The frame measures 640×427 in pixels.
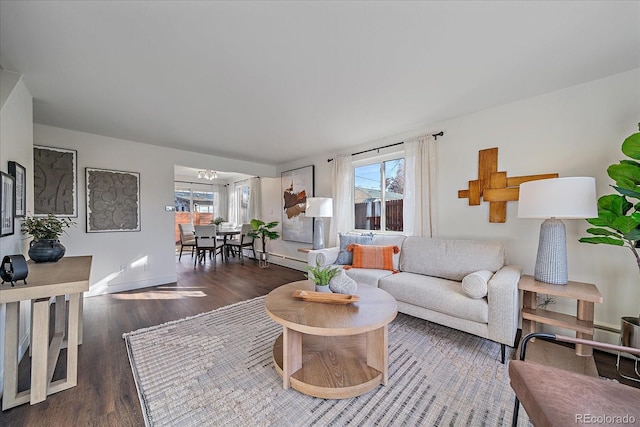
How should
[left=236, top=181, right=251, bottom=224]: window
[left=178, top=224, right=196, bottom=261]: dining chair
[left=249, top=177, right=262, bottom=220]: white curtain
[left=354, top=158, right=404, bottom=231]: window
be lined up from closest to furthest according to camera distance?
[left=354, top=158, right=404, bottom=231]: window
[left=178, top=224, right=196, bottom=261]: dining chair
[left=249, top=177, right=262, bottom=220]: white curtain
[left=236, top=181, right=251, bottom=224]: window

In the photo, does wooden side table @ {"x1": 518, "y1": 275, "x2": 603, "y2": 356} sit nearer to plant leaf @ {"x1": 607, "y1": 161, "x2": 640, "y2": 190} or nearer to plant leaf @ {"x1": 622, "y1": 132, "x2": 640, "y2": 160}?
plant leaf @ {"x1": 607, "y1": 161, "x2": 640, "y2": 190}

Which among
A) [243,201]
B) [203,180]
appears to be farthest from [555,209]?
[203,180]

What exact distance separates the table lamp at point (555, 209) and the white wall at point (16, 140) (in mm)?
3997

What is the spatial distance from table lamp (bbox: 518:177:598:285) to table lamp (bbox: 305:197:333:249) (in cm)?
254

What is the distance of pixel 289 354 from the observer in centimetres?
157

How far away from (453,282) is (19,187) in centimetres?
406

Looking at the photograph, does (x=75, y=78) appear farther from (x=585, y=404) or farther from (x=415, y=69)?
(x=585, y=404)

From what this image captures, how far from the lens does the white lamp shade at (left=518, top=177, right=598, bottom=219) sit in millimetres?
1765

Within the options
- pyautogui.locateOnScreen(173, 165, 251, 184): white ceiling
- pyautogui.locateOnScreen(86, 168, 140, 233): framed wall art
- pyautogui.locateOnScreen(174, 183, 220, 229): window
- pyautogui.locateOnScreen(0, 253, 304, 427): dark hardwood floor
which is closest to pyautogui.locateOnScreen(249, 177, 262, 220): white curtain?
pyautogui.locateOnScreen(173, 165, 251, 184): white ceiling

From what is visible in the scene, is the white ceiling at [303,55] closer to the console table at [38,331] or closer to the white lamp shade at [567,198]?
the white lamp shade at [567,198]

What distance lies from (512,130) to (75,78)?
418 cm

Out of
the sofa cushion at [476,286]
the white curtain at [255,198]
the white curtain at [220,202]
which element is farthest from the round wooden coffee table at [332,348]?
the white curtain at [220,202]

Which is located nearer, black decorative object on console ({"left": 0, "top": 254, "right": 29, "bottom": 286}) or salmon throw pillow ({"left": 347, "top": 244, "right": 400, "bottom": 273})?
black decorative object on console ({"left": 0, "top": 254, "right": 29, "bottom": 286})

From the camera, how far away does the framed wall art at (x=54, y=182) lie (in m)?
3.10
